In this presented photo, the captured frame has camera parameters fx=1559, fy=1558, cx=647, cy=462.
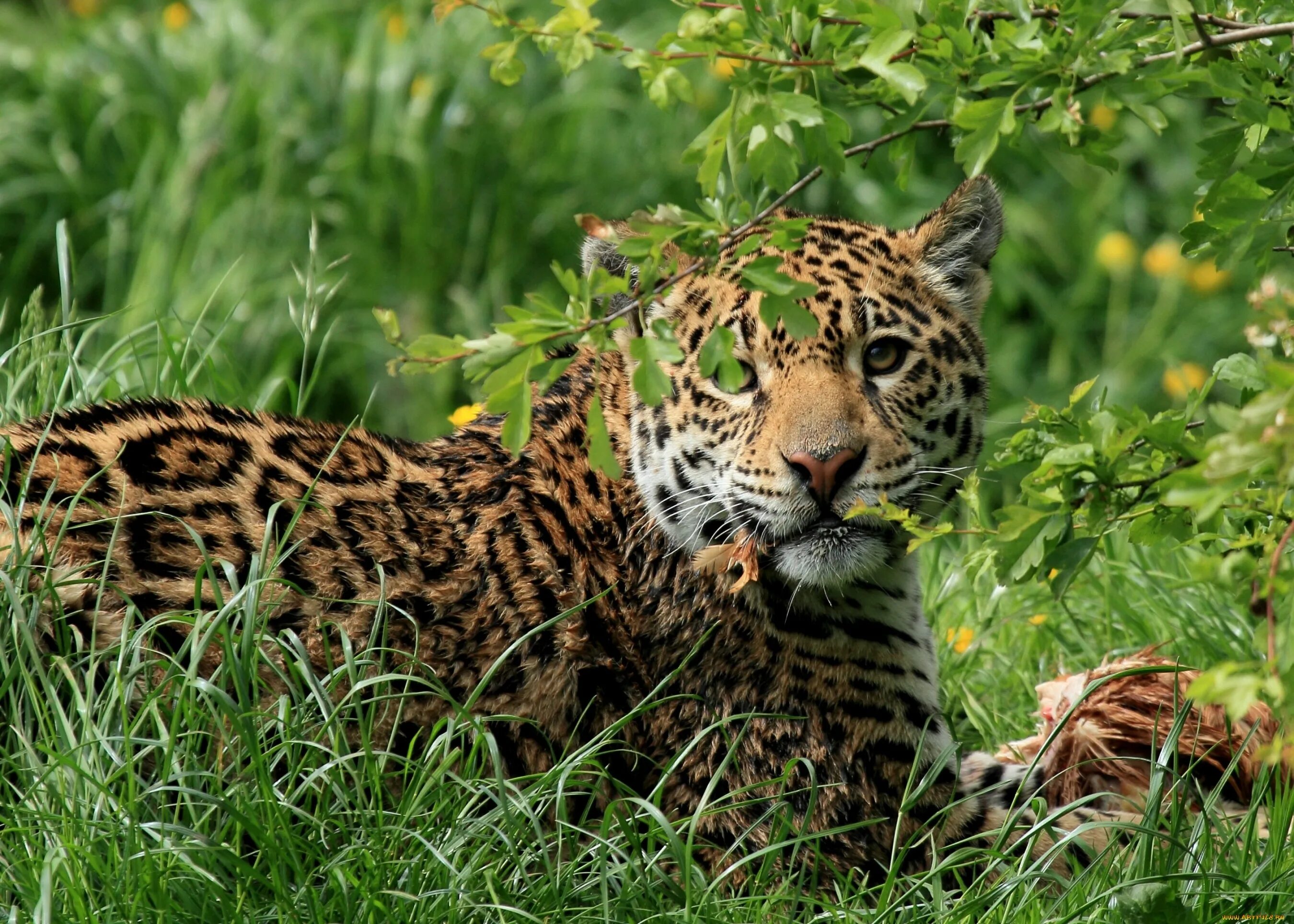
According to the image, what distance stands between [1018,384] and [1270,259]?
5354 millimetres

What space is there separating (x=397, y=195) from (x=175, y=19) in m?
2.07

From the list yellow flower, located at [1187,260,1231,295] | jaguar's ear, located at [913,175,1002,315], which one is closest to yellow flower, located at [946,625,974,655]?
jaguar's ear, located at [913,175,1002,315]

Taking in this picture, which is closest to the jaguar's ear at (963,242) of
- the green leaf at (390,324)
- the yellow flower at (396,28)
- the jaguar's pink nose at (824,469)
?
the jaguar's pink nose at (824,469)

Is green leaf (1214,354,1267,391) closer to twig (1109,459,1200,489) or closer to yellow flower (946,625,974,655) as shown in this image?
twig (1109,459,1200,489)

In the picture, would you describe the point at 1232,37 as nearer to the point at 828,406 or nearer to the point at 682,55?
the point at 682,55

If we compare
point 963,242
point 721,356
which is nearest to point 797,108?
point 721,356

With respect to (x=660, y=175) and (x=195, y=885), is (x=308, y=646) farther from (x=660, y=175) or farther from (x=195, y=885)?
(x=660, y=175)

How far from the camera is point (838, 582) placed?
12.6 ft

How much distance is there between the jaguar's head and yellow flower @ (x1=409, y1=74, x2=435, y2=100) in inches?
174

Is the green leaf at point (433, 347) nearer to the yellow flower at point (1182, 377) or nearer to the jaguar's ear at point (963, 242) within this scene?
the jaguar's ear at point (963, 242)

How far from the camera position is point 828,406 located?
148 inches

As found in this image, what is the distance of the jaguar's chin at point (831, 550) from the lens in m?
3.77

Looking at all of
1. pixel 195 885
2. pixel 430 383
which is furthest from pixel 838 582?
pixel 430 383

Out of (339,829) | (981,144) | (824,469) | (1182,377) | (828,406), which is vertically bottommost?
(1182,377)
